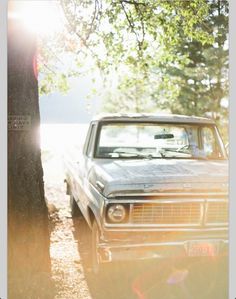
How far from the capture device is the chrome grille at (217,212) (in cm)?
374

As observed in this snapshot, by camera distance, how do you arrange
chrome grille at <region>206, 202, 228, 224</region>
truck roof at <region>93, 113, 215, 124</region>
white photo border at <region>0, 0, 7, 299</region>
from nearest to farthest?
white photo border at <region>0, 0, 7, 299</region> < chrome grille at <region>206, 202, 228, 224</region> < truck roof at <region>93, 113, 215, 124</region>

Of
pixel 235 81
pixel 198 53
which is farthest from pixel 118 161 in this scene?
pixel 198 53

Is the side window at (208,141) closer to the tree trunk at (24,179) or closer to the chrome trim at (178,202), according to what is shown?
the chrome trim at (178,202)

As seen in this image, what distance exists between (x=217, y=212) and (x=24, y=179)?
1632 millimetres

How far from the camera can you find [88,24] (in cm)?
608

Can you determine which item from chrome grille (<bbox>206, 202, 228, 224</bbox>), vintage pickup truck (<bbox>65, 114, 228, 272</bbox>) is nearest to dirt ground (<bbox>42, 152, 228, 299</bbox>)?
vintage pickup truck (<bbox>65, 114, 228, 272</bbox>)

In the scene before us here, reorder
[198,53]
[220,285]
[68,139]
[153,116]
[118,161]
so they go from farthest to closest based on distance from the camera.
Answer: [198,53] → [68,139] → [153,116] → [118,161] → [220,285]

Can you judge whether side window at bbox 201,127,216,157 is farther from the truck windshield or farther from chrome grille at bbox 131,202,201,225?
chrome grille at bbox 131,202,201,225

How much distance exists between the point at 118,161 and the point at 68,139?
2389mm

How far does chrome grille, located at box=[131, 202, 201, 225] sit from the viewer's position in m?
3.59

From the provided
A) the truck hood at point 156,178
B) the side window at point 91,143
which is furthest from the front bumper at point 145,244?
the side window at point 91,143

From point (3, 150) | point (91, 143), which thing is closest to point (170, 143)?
point (91, 143)

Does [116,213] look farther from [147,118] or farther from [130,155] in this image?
[147,118]

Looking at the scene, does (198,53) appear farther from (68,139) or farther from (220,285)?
(220,285)
